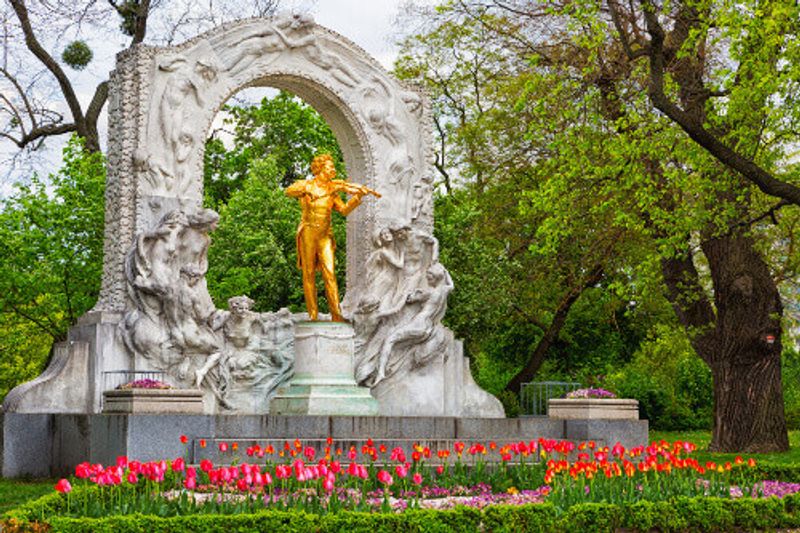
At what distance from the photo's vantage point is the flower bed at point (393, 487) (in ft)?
30.3

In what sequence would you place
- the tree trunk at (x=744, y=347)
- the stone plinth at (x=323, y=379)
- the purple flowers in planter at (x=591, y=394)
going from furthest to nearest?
1. the tree trunk at (x=744, y=347)
2. the purple flowers in planter at (x=591, y=394)
3. the stone plinth at (x=323, y=379)

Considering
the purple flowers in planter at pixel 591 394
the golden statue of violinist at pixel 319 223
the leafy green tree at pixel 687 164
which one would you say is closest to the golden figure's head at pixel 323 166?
the golden statue of violinist at pixel 319 223

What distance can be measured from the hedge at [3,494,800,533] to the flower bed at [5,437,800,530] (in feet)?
0.12

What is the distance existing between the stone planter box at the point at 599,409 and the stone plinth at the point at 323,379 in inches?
110

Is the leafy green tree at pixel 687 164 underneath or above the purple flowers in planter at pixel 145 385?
above

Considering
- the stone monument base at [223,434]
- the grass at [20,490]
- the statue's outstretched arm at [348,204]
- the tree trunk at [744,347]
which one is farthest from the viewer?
the tree trunk at [744,347]

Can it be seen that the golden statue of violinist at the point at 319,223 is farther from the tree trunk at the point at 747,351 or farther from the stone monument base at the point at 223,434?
the tree trunk at the point at 747,351

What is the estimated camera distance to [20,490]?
46.6 feet

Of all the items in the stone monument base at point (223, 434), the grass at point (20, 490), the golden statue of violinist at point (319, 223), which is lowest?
the grass at point (20, 490)

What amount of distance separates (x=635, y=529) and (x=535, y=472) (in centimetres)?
207

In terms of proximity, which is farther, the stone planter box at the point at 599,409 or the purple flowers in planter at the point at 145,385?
the stone planter box at the point at 599,409

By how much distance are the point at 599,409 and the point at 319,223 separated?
491 cm

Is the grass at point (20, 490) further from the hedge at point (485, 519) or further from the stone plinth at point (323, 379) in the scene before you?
the hedge at point (485, 519)

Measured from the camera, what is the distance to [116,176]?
18.4 metres
